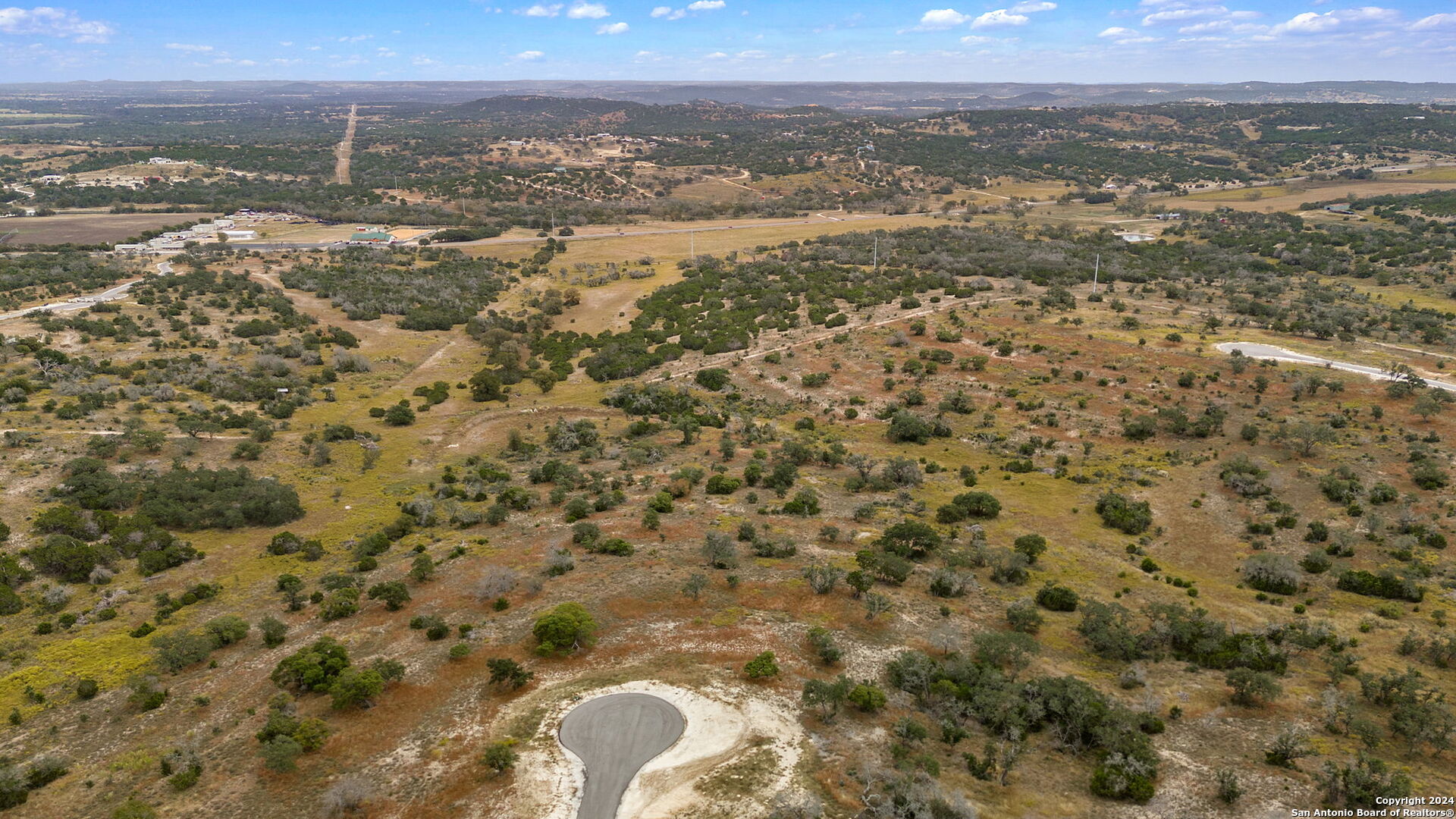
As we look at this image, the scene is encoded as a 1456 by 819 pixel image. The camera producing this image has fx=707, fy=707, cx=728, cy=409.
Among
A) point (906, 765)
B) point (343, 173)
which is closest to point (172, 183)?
point (343, 173)

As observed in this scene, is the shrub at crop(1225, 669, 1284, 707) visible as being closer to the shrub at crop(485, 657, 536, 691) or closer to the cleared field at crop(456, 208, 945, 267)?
the shrub at crop(485, 657, 536, 691)

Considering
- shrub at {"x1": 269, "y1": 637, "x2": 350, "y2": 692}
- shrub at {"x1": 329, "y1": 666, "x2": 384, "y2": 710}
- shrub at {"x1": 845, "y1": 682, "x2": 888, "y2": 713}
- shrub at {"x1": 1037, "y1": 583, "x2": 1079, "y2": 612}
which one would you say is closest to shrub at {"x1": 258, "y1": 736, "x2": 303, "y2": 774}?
shrub at {"x1": 329, "y1": 666, "x2": 384, "y2": 710}

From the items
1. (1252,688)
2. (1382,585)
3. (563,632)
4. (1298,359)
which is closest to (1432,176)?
(1298,359)

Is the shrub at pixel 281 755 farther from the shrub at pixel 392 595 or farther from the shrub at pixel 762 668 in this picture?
the shrub at pixel 762 668

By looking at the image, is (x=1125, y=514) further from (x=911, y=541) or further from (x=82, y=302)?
(x=82, y=302)

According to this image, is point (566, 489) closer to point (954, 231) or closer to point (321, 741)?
point (321, 741)
